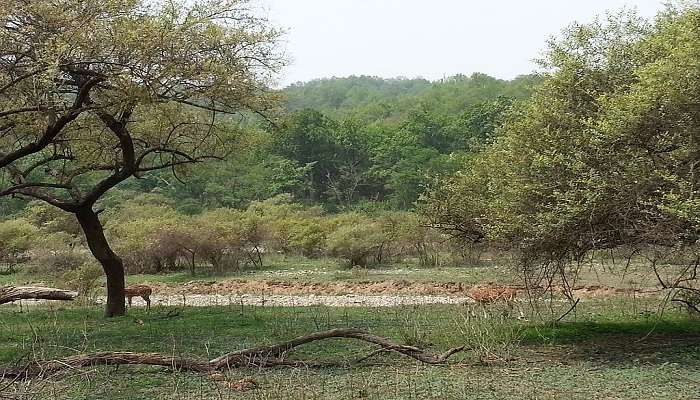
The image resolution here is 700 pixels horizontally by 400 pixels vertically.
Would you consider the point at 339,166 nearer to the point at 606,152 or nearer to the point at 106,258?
the point at 106,258

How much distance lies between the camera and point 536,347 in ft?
37.6

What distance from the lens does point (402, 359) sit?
1023 centimetres

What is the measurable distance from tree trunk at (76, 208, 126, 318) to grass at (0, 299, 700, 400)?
0.44 m

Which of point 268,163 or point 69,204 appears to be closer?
point 69,204

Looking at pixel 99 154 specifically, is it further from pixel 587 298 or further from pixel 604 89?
pixel 587 298

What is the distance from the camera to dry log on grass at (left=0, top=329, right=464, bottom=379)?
809 cm

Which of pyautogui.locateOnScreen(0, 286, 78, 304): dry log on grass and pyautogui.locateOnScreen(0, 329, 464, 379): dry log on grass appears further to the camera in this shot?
pyautogui.locateOnScreen(0, 329, 464, 379): dry log on grass

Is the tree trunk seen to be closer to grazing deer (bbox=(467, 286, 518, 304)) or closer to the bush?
the bush

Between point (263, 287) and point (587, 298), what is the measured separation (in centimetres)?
1155

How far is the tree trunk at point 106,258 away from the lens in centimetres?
1499

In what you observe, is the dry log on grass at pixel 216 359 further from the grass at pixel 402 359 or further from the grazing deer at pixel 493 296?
the grazing deer at pixel 493 296

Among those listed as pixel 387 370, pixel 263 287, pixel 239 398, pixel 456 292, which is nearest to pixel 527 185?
pixel 387 370

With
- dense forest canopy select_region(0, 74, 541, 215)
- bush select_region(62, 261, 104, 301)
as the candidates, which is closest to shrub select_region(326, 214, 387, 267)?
bush select_region(62, 261, 104, 301)

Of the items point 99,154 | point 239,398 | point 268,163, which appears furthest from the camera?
point 268,163
